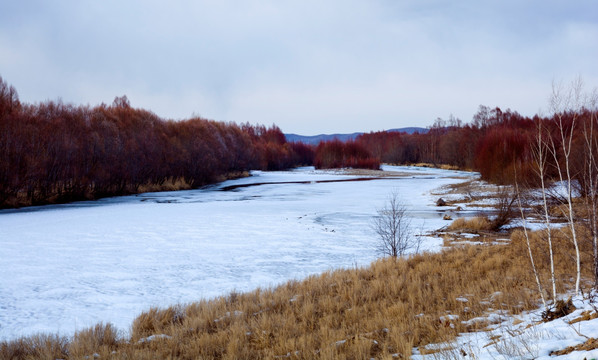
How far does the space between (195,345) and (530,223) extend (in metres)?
14.2

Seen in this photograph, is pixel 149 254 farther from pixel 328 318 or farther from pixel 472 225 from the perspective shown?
pixel 472 225

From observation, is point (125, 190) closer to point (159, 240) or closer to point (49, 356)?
point (159, 240)

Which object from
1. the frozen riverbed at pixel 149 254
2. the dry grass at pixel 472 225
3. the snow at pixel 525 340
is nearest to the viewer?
the snow at pixel 525 340

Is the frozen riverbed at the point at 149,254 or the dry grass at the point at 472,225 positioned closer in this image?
the frozen riverbed at the point at 149,254

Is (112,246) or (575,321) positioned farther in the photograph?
(112,246)

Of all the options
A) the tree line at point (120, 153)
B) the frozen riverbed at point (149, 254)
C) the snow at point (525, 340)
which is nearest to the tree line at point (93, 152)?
the tree line at point (120, 153)

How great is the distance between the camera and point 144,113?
3834 cm

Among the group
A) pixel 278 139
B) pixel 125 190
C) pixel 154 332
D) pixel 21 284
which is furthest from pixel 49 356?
pixel 278 139

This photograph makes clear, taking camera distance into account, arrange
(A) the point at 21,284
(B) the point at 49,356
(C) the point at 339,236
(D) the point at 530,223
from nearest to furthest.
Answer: (B) the point at 49,356 < (A) the point at 21,284 < (C) the point at 339,236 < (D) the point at 530,223

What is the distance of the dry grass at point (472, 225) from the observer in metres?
14.4

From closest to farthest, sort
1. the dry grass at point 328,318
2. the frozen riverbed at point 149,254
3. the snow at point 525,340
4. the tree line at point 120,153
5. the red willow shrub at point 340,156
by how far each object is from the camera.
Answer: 1. the snow at point 525,340
2. the dry grass at point 328,318
3. the frozen riverbed at point 149,254
4. the tree line at point 120,153
5. the red willow shrub at point 340,156

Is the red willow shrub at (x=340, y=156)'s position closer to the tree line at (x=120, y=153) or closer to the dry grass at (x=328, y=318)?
the tree line at (x=120, y=153)

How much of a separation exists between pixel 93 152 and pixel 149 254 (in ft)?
66.4

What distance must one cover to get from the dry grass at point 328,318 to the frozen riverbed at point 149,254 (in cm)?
93
